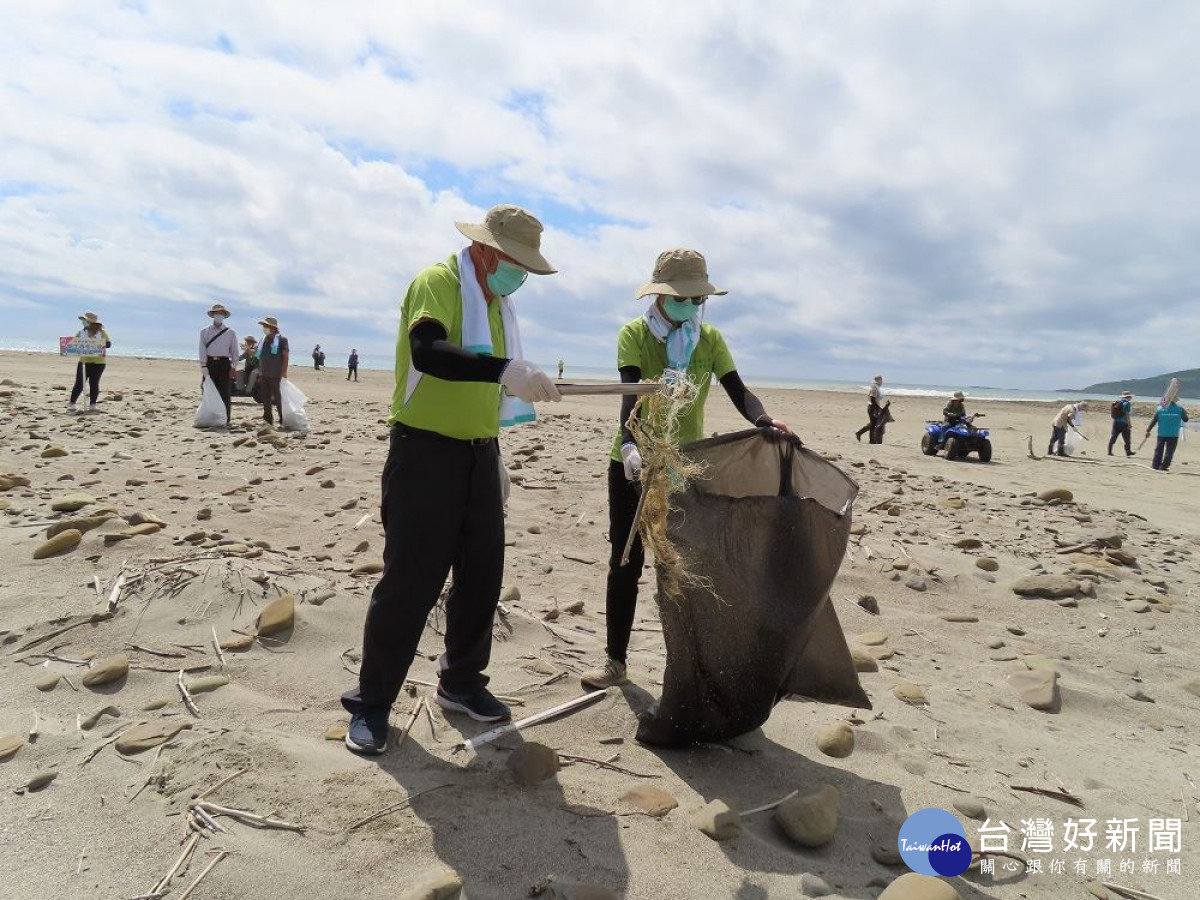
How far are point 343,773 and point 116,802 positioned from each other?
683 millimetres

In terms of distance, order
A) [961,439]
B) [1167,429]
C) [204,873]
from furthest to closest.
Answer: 1. [1167,429]
2. [961,439]
3. [204,873]

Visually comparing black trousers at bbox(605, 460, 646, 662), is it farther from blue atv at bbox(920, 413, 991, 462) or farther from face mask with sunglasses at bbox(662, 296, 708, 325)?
blue atv at bbox(920, 413, 991, 462)

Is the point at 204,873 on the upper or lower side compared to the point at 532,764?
lower

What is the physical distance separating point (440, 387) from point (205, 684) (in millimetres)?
1655

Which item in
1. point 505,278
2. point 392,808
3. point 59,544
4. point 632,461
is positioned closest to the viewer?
point 392,808

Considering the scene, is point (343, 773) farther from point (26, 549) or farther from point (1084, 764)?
point (26, 549)

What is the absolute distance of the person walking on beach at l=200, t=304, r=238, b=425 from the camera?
387 inches

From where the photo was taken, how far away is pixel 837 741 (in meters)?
2.95

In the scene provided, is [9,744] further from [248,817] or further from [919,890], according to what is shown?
[919,890]

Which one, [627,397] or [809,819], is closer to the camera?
[809,819]

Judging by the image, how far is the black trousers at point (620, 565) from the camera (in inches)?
124

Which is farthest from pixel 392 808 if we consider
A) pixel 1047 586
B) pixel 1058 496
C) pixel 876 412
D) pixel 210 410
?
pixel 876 412

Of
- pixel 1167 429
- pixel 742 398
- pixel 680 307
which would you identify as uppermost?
pixel 1167 429

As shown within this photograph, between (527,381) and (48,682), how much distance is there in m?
2.45
